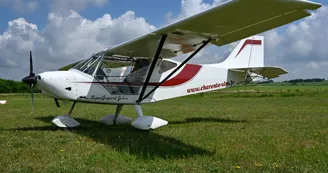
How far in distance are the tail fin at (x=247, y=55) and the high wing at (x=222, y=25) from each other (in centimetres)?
293

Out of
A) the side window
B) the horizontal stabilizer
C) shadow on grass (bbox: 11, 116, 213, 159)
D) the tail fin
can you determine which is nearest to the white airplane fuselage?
the side window

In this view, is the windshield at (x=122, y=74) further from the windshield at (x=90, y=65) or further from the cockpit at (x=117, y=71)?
the windshield at (x=90, y=65)

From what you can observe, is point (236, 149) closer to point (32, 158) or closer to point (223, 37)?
point (223, 37)

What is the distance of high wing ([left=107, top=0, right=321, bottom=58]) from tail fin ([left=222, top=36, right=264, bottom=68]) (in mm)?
2934

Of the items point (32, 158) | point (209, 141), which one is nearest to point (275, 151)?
point (209, 141)

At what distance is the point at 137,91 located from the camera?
9.91m

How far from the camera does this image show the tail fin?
1241cm

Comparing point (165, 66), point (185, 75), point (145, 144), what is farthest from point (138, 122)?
point (185, 75)

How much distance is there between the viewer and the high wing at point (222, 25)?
5.65 m

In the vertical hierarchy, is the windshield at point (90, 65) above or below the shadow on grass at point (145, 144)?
above

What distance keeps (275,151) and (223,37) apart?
3381mm

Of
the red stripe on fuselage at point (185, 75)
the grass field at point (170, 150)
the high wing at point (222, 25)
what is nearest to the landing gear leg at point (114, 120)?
the grass field at point (170, 150)

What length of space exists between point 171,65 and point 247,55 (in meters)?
3.64

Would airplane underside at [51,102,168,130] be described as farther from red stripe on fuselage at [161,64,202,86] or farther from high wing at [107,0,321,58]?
high wing at [107,0,321,58]
